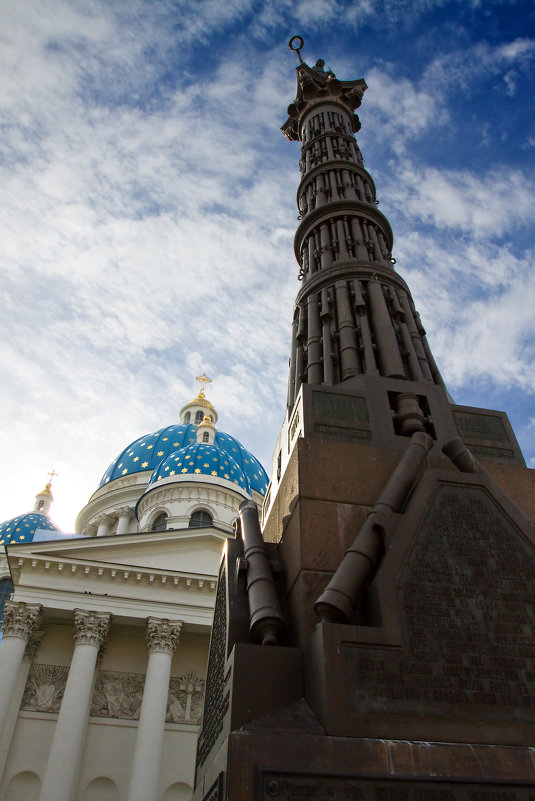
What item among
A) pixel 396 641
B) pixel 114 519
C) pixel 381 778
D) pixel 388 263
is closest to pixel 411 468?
pixel 396 641

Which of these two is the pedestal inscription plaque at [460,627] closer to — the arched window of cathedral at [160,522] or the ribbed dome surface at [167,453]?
the arched window of cathedral at [160,522]

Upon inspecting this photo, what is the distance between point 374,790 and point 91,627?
67.5 feet

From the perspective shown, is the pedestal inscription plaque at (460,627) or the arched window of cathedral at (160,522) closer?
the pedestal inscription plaque at (460,627)

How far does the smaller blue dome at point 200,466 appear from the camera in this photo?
1593 inches

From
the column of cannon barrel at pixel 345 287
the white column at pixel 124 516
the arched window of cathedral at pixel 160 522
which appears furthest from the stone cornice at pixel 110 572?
the white column at pixel 124 516

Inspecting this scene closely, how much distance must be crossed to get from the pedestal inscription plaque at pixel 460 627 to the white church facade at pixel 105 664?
18.0 meters

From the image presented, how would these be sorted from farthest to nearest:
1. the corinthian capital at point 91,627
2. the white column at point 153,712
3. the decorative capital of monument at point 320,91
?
the corinthian capital at point 91,627 → the white column at point 153,712 → the decorative capital of monument at point 320,91

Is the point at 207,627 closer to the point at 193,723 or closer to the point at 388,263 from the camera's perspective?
the point at 193,723

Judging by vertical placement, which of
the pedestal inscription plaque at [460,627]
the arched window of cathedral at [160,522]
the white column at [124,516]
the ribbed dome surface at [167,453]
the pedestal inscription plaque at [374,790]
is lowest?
the pedestal inscription plaque at [374,790]

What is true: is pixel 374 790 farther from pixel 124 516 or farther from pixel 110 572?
pixel 124 516

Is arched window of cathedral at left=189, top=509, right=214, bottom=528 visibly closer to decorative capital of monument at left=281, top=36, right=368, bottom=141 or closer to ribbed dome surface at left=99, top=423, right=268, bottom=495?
ribbed dome surface at left=99, top=423, right=268, bottom=495

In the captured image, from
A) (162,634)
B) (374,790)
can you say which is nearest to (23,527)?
(162,634)

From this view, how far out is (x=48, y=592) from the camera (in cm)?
2294

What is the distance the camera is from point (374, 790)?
A: 3.76 meters
